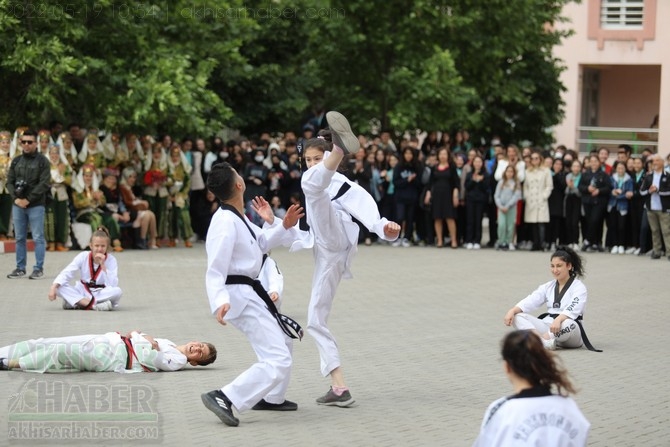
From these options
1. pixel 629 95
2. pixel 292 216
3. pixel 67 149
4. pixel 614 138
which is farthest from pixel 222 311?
pixel 629 95

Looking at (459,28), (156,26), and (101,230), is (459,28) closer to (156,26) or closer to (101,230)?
(156,26)

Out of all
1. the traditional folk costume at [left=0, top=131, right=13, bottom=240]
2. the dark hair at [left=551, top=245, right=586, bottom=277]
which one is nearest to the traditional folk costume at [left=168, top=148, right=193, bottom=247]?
the traditional folk costume at [left=0, top=131, right=13, bottom=240]

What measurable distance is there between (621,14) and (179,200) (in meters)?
22.9

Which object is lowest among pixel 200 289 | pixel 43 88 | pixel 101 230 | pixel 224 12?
pixel 200 289

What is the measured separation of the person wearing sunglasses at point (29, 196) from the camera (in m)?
16.2

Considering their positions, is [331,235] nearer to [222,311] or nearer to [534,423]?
[222,311]

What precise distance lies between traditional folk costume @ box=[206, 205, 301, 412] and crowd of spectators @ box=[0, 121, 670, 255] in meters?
11.7

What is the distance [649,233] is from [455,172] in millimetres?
3508

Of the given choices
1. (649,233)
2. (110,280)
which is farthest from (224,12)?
(110,280)

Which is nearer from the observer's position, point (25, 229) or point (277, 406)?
point (277, 406)

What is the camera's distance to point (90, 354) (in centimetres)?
969

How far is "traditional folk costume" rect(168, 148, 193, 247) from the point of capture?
2130 centimetres

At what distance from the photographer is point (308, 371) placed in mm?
10266

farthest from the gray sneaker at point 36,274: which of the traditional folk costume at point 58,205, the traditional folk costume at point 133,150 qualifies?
the traditional folk costume at point 133,150
